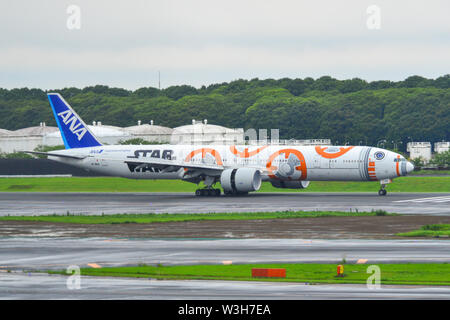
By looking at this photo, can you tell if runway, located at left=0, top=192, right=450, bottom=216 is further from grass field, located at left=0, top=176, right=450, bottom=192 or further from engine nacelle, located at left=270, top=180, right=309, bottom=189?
grass field, located at left=0, top=176, right=450, bottom=192

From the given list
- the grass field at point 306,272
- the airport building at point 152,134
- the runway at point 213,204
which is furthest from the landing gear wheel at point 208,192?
the airport building at point 152,134

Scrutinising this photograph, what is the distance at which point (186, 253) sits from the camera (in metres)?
29.4

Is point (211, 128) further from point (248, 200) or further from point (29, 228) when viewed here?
point (29, 228)

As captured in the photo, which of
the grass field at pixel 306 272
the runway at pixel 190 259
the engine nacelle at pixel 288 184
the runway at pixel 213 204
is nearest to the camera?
the runway at pixel 190 259

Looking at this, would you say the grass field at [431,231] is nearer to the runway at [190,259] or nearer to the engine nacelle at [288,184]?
the runway at [190,259]

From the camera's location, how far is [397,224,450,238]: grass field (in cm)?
3525

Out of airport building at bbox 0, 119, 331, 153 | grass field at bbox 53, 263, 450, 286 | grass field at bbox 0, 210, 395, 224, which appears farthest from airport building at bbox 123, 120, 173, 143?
grass field at bbox 53, 263, 450, 286

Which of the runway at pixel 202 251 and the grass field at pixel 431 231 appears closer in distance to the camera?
the runway at pixel 202 251

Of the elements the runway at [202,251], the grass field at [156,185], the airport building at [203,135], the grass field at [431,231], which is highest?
the airport building at [203,135]

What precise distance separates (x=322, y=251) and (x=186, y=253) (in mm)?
5067

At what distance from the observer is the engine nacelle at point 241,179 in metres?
65.6

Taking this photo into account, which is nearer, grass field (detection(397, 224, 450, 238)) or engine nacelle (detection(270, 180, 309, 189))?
Result: grass field (detection(397, 224, 450, 238))

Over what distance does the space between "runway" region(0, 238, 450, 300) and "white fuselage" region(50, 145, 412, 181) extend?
32.5 m

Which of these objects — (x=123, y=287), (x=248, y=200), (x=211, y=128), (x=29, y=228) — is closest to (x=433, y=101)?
(x=211, y=128)
